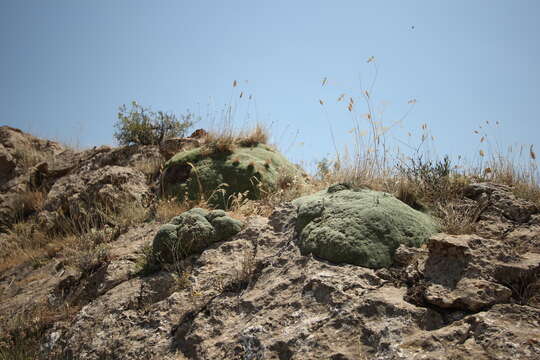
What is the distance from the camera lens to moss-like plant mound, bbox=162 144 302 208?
6.95m

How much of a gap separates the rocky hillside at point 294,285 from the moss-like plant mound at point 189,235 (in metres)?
0.02

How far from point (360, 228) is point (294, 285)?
0.86m

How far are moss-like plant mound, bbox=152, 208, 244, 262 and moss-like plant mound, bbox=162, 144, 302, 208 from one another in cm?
155

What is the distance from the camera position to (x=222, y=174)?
7.22 metres

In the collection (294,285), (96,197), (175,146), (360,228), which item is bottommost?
(294,285)

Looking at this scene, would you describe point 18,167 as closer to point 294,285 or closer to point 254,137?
point 254,137

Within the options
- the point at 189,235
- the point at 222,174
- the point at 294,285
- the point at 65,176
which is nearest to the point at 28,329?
the point at 189,235

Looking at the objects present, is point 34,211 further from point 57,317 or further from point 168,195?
point 57,317

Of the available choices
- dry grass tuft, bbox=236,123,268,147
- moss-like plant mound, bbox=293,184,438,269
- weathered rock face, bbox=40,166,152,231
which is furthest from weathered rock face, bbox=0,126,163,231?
moss-like plant mound, bbox=293,184,438,269

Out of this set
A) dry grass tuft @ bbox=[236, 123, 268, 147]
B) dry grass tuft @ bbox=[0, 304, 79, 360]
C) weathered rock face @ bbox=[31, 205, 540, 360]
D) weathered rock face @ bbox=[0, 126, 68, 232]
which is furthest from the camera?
weathered rock face @ bbox=[0, 126, 68, 232]

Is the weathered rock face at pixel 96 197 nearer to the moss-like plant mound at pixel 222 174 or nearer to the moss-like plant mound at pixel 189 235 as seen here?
the moss-like plant mound at pixel 222 174

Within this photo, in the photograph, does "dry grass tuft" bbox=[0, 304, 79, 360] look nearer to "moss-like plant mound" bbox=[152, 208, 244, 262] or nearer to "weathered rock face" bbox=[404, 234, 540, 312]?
"moss-like plant mound" bbox=[152, 208, 244, 262]

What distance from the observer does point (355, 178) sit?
553cm

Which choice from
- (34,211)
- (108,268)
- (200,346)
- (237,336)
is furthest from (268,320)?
(34,211)
